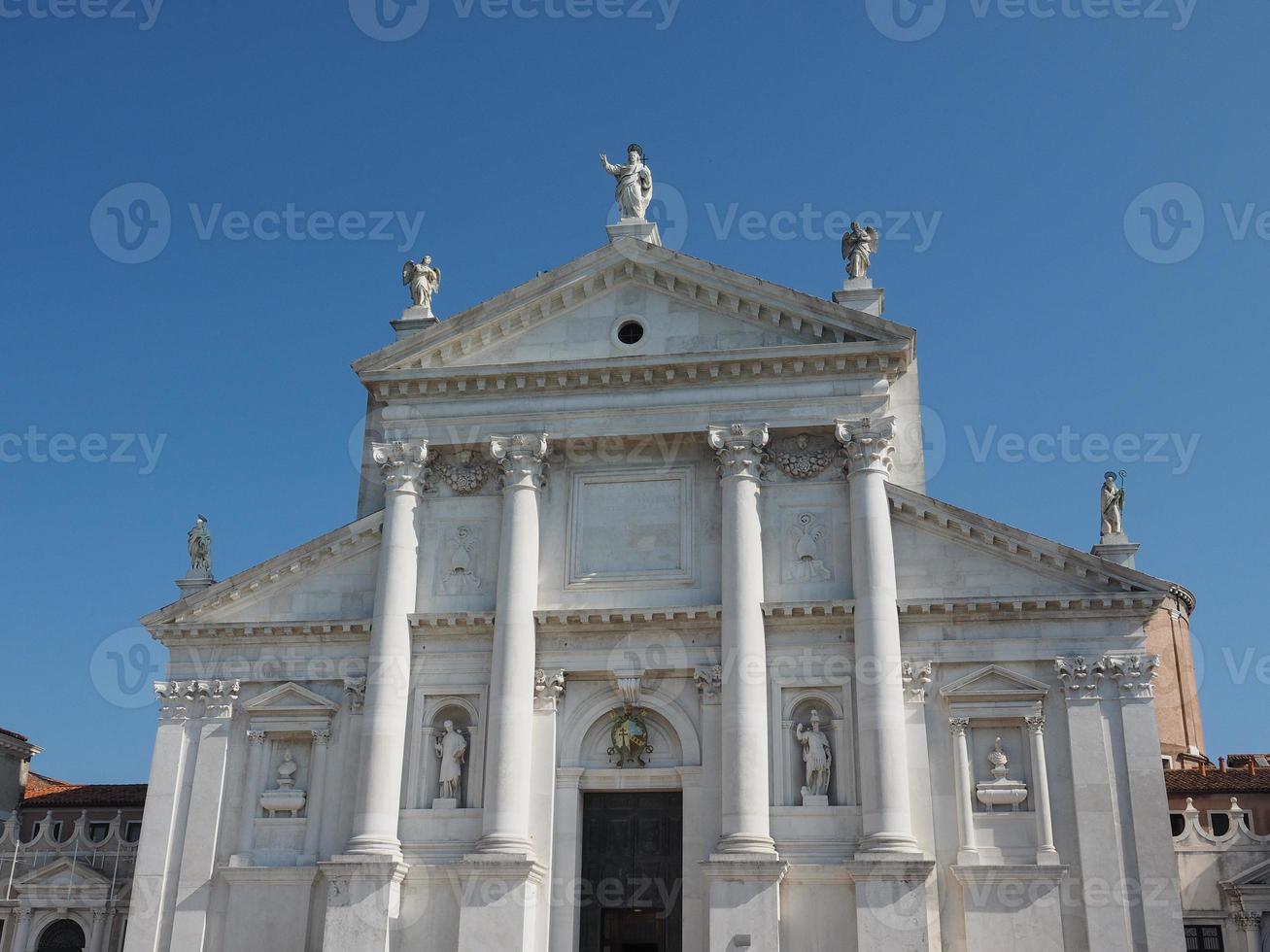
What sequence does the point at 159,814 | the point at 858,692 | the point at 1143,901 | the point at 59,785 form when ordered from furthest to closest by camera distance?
the point at 59,785 < the point at 159,814 < the point at 858,692 < the point at 1143,901

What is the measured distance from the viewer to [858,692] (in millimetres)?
24344

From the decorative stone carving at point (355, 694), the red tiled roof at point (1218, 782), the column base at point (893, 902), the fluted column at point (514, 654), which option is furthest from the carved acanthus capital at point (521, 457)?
the red tiled roof at point (1218, 782)

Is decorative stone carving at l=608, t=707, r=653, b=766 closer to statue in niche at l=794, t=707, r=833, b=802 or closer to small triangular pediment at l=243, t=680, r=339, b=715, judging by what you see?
statue in niche at l=794, t=707, r=833, b=802

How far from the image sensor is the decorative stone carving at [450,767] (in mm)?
25266

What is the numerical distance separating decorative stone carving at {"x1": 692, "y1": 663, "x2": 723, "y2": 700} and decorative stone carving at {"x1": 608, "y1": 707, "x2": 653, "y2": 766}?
1.30 metres

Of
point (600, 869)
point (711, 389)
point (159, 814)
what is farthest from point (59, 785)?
point (711, 389)

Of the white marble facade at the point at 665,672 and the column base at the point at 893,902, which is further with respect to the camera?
the white marble facade at the point at 665,672

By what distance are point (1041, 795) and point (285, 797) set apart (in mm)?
14061

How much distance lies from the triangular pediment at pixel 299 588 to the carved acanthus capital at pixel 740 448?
702 centimetres

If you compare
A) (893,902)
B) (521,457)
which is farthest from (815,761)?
(521,457)

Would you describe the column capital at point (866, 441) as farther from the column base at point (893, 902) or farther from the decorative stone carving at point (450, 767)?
the decorative stone carving at point (450, 767)

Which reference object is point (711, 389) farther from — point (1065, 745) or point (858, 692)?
point (1065, 745)

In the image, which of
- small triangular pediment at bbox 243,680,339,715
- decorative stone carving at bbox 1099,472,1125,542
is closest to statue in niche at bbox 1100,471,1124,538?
decorative stone carving at bbox 1099,472,1125,542

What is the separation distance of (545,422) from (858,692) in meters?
8.19
